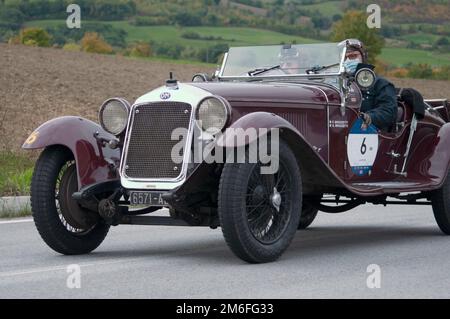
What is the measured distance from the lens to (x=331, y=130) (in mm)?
9344

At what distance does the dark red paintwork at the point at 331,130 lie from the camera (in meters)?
8.48

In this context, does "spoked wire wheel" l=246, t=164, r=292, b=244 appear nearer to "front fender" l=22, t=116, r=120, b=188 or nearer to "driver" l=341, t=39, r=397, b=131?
"front fender" l=22, t=116, r=120, b=188

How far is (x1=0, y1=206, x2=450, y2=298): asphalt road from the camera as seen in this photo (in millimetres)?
6777

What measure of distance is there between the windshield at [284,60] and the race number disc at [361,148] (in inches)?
26.1

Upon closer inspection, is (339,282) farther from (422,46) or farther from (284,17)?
(284,17)

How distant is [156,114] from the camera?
8438mm

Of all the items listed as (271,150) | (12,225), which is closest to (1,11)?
(12,225)

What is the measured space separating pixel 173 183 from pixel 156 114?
0.66 metres

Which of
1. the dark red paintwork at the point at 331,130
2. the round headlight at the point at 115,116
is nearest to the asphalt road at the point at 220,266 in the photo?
the dark red paintwork at the point at 331,130

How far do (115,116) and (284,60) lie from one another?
2116 mm

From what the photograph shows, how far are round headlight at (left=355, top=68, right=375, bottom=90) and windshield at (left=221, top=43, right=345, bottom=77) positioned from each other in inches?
9.5

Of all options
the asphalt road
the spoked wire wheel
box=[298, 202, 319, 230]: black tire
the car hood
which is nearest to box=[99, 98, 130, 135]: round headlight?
the car hood
